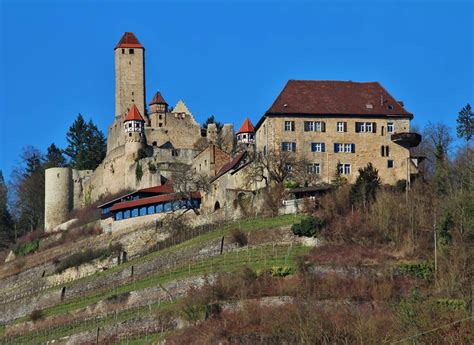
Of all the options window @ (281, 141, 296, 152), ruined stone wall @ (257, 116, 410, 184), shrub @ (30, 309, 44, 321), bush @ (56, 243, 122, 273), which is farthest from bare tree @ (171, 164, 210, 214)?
shrub @ (30, 309, 44, 321)

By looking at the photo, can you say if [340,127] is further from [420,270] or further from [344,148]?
[420,270]

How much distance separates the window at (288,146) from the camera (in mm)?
79806

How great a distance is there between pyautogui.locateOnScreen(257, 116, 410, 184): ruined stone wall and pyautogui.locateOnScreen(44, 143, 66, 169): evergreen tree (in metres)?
36.9

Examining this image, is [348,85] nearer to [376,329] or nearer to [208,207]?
[208,207]

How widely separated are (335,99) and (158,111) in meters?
25.6

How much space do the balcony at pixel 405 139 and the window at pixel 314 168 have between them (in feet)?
15.9

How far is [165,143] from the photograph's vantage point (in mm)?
102125

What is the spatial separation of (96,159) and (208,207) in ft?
95.9

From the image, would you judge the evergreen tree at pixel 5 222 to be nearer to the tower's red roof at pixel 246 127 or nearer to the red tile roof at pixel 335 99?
the tower's red roof at pixel 246 127

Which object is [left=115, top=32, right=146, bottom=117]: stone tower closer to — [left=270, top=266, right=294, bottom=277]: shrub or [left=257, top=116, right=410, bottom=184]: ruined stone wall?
[left=257, top=116, right=410, bottom=184]: ruined stone wall

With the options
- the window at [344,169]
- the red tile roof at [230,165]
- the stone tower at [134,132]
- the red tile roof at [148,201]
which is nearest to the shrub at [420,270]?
the window at [344,169]

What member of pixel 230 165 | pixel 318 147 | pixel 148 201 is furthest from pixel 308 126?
pixel 148 201

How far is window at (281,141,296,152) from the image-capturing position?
79.8 metres

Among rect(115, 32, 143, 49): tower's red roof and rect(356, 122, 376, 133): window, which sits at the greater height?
rect(115, 32, 143, 49): tower's red roof
